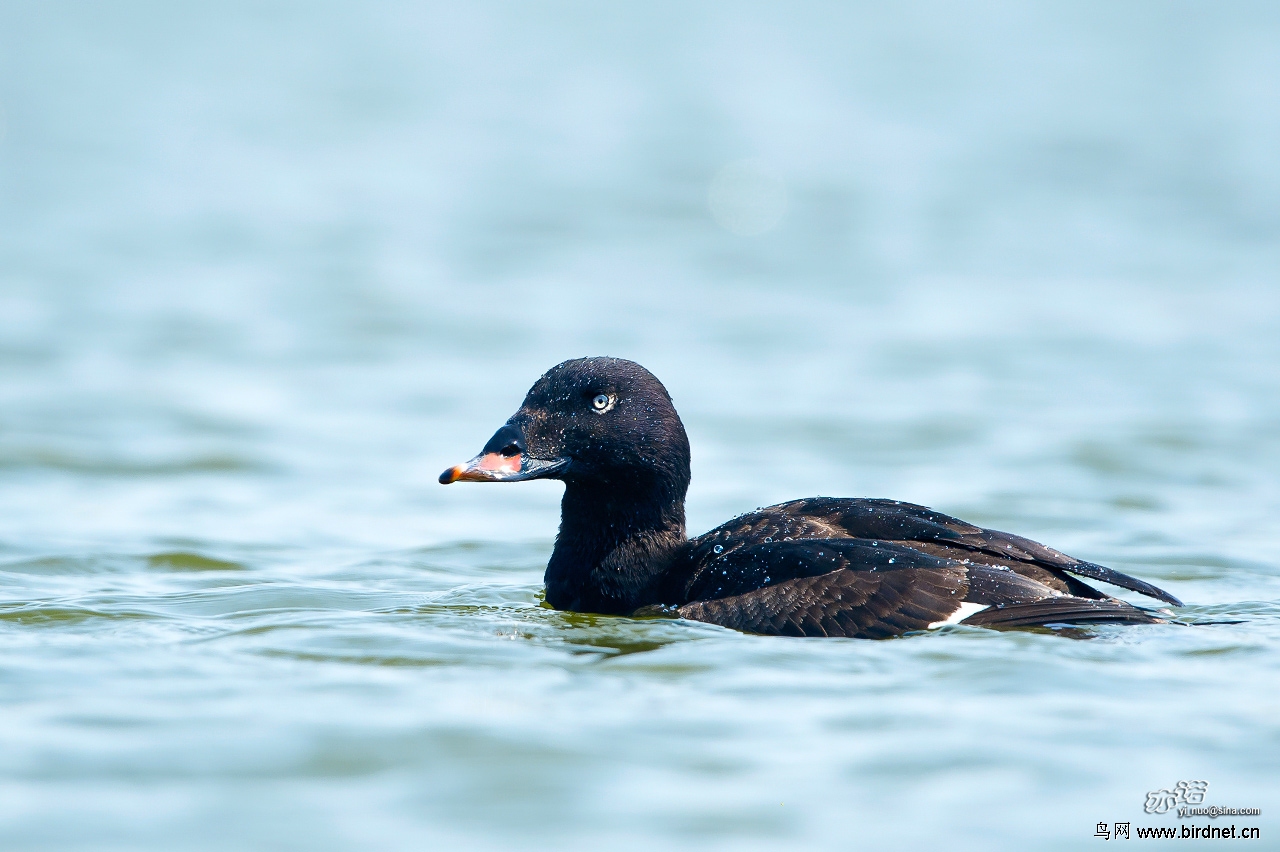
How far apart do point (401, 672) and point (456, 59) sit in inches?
Result: 1259

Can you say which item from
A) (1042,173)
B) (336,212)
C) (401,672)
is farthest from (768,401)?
(1042,173)

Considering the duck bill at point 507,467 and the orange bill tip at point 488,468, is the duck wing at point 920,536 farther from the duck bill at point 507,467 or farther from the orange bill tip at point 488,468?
the orange bill tip at point 488,468

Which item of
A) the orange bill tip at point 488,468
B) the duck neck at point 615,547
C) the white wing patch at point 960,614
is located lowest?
the white wing patch at point 960,614

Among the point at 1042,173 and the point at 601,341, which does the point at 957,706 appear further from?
the point at 1042,173

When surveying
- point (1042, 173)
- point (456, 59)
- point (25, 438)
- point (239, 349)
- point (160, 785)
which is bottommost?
point (160, 785)

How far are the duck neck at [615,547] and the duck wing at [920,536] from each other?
0.25m

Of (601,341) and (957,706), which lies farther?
(601,341)

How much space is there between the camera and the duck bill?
7.55 metres

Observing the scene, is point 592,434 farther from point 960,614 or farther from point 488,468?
point 960,614

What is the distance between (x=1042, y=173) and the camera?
26469 mm

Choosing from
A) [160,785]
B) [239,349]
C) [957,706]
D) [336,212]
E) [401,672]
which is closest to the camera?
[160,785]

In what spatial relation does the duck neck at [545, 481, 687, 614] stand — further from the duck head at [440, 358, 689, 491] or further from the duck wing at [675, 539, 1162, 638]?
the duck wing at [675, 539, 1162, 638]

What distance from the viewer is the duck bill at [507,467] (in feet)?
24.8

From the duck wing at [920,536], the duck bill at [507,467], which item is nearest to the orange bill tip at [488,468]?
the duck bill at [507,467]
